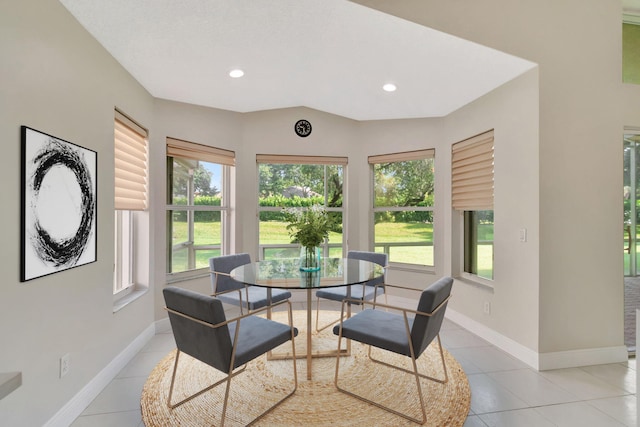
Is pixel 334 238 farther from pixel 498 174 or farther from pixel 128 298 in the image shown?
pixel 128 298

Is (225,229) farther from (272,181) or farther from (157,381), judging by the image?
(157,381)

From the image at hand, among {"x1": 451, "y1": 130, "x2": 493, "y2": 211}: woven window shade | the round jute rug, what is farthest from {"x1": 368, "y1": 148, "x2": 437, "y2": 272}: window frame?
the round jute rug

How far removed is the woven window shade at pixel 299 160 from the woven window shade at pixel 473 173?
1481mm

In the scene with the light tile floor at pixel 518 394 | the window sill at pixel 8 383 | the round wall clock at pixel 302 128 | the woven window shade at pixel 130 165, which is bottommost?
the light tile floor at pixel 518 394

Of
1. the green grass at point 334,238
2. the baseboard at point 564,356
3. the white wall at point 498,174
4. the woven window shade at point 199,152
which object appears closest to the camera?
the white wall at point 498,174

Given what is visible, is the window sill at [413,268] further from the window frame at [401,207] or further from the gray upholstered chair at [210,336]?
the gray upholstered chair at [210,336]

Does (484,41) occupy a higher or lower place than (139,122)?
higher

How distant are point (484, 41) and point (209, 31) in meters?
2.10

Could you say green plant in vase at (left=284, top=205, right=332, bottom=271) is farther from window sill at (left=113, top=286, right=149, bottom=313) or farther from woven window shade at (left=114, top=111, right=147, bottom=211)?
window sill at (left=113, top=286, right=149, bottom=313)

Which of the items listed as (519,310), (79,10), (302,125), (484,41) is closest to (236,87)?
(302,125)

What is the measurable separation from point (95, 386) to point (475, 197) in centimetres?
379

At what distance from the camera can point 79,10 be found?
2.05m

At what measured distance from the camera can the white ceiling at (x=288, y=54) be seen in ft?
7.29

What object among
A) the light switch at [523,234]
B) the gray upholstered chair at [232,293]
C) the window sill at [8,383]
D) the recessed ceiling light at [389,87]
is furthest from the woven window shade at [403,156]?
the window sill at [8,383]
